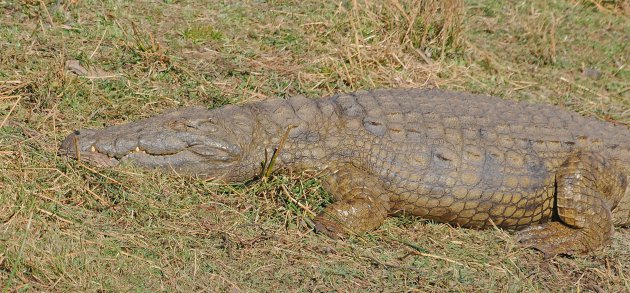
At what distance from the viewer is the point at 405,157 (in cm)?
514

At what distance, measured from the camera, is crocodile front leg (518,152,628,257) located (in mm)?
5188

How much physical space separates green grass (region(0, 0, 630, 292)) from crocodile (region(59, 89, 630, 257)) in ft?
0.43

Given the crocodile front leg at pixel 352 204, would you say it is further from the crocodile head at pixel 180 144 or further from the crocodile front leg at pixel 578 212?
the crocodile front leg at pixel 578 212

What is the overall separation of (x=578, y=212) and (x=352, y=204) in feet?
4.89

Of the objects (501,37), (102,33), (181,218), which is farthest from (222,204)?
(501,37)

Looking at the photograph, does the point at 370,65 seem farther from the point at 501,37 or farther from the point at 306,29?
the point at 501,37

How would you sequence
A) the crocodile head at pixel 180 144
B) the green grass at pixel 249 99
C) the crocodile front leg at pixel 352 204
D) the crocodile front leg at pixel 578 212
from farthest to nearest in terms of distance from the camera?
the crocodile front leg at pixel 578 212
the crocodile head at pixel 180 144
the crocodile front leg at pixel 352 204
the green grass at pixel 249 99

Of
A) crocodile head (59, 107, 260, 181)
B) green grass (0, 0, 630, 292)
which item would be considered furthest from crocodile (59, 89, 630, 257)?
green grass (0, 0, 630, 292)

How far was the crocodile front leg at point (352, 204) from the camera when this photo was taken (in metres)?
4.84

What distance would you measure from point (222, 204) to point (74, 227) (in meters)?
0.92

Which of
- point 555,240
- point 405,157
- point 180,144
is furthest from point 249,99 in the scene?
point 555,240

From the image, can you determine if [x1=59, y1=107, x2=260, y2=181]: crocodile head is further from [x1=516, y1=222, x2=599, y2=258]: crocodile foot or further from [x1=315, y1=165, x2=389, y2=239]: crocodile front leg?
[x1=516, y1=222, x2=599, y2=258]: crocodile foot

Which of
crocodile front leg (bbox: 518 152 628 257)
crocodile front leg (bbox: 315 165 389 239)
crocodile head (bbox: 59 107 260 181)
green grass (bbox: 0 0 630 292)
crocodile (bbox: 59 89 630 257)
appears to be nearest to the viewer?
green grass (bbox: 0 0 630 292)

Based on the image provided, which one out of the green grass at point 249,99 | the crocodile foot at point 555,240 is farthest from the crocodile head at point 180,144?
the crocodile foot at point 555,240
